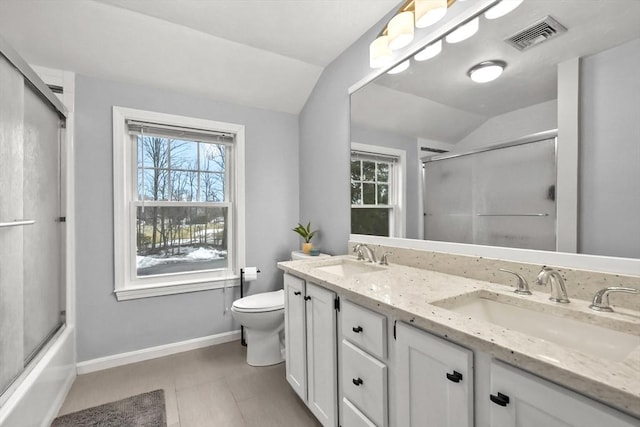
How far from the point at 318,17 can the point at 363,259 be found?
1673 millimetres

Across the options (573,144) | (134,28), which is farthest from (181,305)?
(573,144)

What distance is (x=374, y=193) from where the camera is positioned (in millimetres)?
2045

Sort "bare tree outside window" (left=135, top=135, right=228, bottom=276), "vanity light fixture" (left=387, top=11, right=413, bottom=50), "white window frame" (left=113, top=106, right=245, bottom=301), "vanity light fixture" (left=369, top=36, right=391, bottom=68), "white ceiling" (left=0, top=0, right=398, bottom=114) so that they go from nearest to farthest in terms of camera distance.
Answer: "vanity light fixture" (left=387, top=11, right=413, bottom=50)
"vanity light fixture" (left=369, top=36, right=391, bottom=68)
"white ceiling" (left=0, top=0, right=398, bottom=114)
"white window frame" (left=113, top=106, right=245, bottom=301)
"bare tree outside window" (left=135, top=135, right=228, bottom=276)

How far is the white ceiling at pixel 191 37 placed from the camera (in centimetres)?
186

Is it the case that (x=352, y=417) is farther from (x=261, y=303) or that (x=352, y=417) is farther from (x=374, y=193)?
(x=374, y=193)

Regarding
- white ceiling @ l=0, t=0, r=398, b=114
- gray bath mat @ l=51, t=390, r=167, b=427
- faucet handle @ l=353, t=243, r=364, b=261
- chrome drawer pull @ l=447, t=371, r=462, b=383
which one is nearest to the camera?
chrome drawer pull @ l=447, t=371, r=462, b=383

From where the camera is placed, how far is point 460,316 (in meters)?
0.91

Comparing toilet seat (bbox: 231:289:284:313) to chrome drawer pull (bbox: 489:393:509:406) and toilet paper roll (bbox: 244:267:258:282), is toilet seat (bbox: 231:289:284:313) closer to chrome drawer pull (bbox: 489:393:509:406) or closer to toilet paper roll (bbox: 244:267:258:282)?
toilet paper roll (bbox: 244:267:258:282)

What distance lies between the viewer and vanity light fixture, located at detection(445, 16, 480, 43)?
4.52 feet

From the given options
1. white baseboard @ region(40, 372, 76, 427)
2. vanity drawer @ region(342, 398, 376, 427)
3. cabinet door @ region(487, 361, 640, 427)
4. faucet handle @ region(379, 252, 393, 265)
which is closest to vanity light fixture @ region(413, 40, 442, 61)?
faucet handle @ region(379, 252, 393, 265)

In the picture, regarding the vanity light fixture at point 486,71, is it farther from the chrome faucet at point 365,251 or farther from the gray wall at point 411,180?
the chrome faucet at point 365,251

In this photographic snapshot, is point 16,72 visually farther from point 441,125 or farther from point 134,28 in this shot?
point 441,125

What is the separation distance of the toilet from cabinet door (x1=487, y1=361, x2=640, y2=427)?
164 cm

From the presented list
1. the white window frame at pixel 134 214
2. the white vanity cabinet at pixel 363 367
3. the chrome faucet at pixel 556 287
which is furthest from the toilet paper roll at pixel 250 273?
the chrome faucet at pixel 556 287
